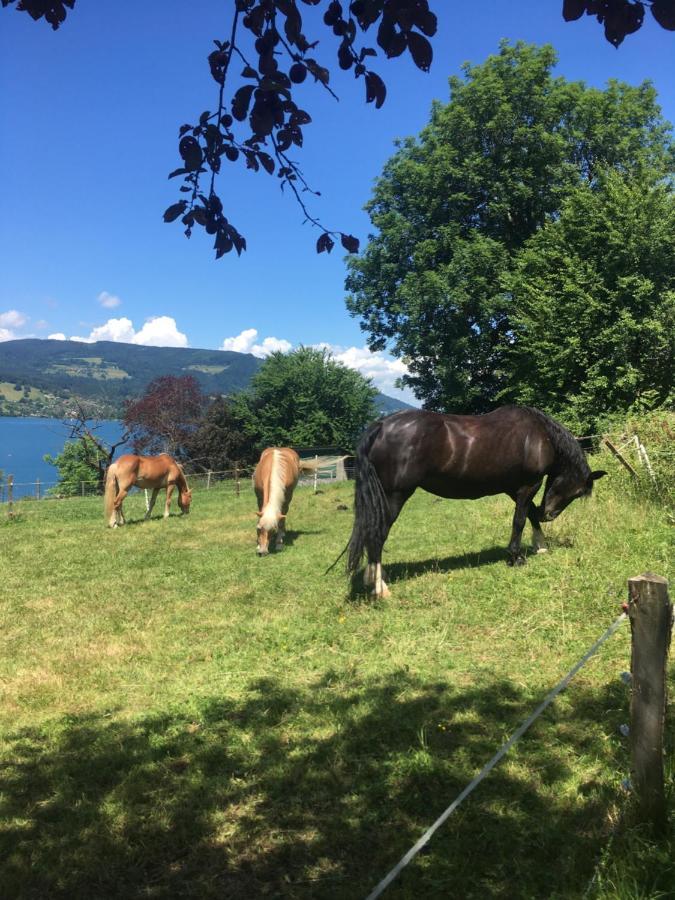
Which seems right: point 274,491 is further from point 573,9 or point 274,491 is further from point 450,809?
point 573,9

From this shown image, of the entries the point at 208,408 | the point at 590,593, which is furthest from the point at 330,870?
the point at 208,408

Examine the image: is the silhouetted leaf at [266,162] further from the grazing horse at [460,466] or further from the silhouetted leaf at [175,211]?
the grazing horse at [460,466]

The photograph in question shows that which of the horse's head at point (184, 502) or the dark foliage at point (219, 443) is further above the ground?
the dark foliage at point (219, 443)

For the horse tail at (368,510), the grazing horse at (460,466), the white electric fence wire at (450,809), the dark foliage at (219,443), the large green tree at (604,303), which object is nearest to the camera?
the white electric fence wire at (450,809)

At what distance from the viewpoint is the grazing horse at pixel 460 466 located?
291 inches

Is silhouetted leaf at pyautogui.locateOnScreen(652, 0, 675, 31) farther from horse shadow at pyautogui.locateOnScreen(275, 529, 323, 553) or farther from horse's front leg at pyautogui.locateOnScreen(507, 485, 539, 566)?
horse shadow at pyautogui.locateOnScreen(275, 529, 323, 553)

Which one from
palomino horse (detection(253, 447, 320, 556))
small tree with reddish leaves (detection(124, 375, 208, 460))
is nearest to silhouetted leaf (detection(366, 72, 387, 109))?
palomino horse (detection(253, 447, 320, 556))

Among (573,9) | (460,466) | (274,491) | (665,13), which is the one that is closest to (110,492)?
(274,491)

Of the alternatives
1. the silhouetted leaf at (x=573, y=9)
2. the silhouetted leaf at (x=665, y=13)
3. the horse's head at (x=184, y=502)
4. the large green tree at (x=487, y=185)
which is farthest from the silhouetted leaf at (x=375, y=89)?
the large green tree at (x=487, y=185)

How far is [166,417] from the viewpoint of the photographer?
44.8 meters

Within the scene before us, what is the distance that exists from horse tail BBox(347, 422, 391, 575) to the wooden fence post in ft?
14.8

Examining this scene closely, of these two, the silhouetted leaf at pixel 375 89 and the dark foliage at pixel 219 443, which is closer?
the silhouetted leaf at pixel 375 89

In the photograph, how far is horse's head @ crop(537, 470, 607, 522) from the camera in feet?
28.9

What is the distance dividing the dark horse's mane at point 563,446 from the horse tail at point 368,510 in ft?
8.85
